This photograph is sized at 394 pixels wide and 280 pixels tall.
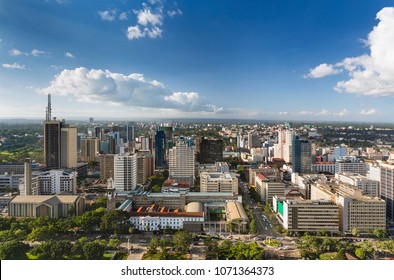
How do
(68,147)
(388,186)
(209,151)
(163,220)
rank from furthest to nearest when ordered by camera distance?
(209,151) < (68,147) < (388,186) < (163,220)

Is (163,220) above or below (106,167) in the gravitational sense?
below

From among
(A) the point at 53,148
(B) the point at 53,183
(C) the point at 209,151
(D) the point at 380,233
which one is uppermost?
(A) the point at 53,148

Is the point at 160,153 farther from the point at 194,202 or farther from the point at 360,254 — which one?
the point at 360,254

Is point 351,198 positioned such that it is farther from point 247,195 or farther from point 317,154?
point 317,154

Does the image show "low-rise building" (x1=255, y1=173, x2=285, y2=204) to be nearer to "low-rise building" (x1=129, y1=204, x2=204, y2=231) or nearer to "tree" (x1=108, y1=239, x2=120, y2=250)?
"low-rise building" (x1=129, y1=204, x2=204, y2=231)

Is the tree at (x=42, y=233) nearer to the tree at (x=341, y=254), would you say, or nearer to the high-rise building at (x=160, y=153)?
the tree at (x=341, y=254)

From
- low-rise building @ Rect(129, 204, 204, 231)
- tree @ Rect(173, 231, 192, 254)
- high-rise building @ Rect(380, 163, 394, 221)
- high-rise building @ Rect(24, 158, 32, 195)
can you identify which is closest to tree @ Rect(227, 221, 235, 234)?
low-rise building @ Rect(129, 204, 204, 231)

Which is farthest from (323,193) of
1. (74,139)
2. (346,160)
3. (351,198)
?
(74,139)

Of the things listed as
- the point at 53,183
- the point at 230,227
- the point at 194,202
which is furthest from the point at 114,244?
the point at 53,183
